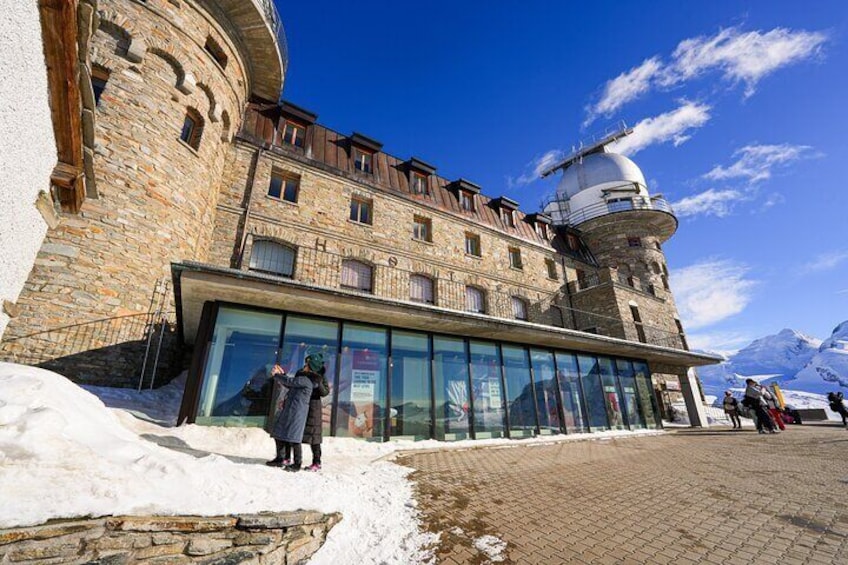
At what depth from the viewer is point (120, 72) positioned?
31.9 feet

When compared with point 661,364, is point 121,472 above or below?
below

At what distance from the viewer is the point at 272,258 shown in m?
11.9

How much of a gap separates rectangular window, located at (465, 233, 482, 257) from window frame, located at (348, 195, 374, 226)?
16.7 feet

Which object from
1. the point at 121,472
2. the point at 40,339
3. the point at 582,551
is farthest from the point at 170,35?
the point at 582,551

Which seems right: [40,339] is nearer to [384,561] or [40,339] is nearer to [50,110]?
[50,110]

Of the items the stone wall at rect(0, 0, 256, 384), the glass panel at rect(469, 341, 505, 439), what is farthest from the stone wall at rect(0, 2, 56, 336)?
the glass panel at rect(469, 341, 505, 439)

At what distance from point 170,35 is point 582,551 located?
51.2 feet

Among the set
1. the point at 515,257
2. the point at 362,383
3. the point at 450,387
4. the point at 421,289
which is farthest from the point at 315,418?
the point at 515,257

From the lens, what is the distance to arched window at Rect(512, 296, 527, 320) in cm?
1705

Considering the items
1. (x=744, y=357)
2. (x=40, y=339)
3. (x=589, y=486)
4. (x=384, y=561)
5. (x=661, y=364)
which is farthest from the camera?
(x=744, y=357)

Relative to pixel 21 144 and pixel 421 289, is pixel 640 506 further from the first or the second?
pixel 421 289

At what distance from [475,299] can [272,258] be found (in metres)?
8.83

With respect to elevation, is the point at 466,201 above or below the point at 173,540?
above

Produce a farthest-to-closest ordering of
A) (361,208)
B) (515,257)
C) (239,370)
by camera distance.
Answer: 1. (515,257)
2. (361,208)
3. (239,370)
